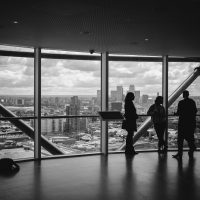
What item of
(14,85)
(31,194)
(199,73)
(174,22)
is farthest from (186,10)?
(199,73)

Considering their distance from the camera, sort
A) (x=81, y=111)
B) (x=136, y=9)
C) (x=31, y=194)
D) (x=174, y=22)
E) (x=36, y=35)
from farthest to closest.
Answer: (x=81, y=111), (x=36, y=35), (x=174, y=22), (x=31, y=194), (x=136, y=9)

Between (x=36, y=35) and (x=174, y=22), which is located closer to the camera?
(x=174, y=22)

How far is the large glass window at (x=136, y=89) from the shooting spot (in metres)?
9.78

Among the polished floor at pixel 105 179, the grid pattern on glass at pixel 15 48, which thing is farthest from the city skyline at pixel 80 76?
the polished floor at pixel 105 179

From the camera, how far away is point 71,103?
30.9ft

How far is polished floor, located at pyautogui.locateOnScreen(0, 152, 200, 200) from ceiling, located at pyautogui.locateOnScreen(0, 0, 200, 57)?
3.03 metres

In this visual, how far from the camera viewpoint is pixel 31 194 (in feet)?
17.3

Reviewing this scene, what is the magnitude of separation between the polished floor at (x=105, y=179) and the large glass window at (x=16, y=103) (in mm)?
784

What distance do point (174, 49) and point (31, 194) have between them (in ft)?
18.3

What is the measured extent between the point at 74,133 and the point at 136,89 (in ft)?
8.29

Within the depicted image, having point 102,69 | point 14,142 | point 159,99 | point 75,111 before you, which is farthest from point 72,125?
point 159,99

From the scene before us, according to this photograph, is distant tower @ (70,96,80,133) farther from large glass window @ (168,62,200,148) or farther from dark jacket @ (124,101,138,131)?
large glass window @ (168,62,200,148)

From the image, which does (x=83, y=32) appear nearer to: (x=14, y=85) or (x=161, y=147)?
(x=14, y=85)

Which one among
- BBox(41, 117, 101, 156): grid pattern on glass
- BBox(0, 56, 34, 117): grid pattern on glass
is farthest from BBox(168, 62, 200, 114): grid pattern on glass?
BBox(0, 56, 34, 117): grid pattern on glass
